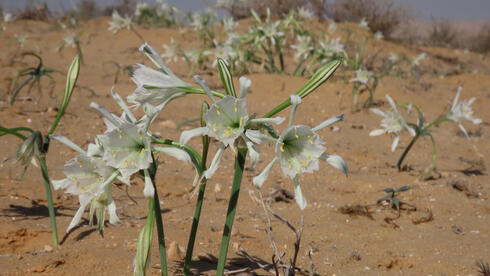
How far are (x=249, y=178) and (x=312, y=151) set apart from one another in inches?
78.3

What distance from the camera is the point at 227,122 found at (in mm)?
1050

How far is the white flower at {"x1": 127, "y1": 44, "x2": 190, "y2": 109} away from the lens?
1.08m

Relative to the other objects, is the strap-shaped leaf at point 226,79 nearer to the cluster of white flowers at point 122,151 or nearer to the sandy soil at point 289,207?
the cluster of white flowers at point 122,151

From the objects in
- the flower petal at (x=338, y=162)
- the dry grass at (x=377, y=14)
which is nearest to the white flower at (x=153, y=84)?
the flower petal at (x=338, y=162)

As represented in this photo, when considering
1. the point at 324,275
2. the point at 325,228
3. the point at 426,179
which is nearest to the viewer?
the point at 324,275

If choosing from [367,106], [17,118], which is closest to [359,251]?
[17,118]

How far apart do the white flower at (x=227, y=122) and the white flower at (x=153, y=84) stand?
134mm

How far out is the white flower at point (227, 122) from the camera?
Answer: 100 centimetres

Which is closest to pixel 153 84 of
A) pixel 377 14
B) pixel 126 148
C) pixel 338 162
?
pixel 126 148

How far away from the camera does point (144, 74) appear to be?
108cm

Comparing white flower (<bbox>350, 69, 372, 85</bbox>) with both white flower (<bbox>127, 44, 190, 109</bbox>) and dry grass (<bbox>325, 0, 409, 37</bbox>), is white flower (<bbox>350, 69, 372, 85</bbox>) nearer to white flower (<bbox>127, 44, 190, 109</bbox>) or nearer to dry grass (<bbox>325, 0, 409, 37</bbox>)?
white flower (<bbox>127, 44, 190, 109</bbox>)

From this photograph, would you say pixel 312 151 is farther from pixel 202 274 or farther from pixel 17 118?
pixel 17 118

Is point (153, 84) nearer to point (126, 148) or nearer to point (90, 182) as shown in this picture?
point (126, 148)

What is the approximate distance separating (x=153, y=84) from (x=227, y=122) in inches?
8.5
